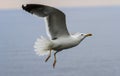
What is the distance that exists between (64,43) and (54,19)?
0.35 m

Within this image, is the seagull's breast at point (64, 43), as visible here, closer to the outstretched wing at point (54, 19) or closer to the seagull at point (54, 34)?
the seagull at point (54, 34)

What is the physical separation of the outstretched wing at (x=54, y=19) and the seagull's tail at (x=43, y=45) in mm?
89

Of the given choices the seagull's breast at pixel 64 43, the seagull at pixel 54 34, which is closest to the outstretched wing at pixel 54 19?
the seagull at pixel 54 34

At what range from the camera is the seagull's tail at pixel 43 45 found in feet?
17.8

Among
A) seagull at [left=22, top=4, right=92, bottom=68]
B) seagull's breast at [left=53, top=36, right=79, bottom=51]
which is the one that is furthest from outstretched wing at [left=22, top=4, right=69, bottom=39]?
seagull's breast at [left=53, top=36, right=79, bottom=51]

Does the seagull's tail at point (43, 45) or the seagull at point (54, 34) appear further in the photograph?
the seagull's tail at point (43, 45)

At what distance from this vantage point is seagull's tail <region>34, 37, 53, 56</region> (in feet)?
17.8

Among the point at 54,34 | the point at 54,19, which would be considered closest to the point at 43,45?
the point at 54,34

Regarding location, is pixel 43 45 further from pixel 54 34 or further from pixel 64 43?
pixel 64 43

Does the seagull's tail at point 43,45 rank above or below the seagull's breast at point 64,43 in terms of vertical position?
below

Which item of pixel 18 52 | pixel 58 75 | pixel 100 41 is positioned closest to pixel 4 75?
pixel 58 75

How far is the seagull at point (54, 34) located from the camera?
516 cm

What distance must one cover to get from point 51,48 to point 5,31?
217 feet

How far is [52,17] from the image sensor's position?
5.38 metres
